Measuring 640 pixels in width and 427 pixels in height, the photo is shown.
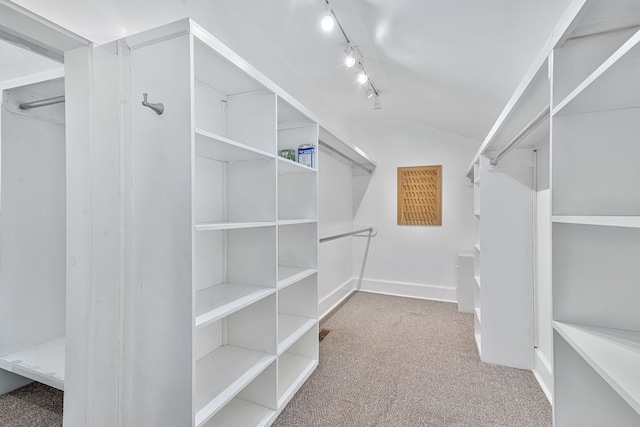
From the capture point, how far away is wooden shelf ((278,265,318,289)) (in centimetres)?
182

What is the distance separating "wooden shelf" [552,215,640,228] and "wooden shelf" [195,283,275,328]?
130 centimetres

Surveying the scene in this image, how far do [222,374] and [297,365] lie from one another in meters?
0.80

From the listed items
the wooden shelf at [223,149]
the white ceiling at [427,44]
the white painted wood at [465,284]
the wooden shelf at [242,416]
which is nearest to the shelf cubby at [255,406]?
the wooden shelf at [242,416]

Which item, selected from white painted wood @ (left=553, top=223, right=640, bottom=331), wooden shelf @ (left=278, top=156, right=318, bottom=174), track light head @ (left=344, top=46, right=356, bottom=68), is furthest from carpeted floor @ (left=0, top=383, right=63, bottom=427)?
track light head @ (left=344, top=46, right=356, bottom=68)

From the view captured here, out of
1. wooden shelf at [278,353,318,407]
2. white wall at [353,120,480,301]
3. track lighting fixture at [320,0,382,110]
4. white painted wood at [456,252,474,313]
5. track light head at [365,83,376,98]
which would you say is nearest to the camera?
track lighting fixture at [320,0,382,110]

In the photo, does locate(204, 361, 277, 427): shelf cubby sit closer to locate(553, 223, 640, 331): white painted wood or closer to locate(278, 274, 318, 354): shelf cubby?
locate(278, 274, 318, 354): shelf cubby

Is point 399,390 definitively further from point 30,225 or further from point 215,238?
point 30,225

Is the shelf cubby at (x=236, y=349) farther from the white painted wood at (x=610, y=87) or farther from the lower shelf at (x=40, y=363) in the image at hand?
the white painted wood at (x=610, y=87)

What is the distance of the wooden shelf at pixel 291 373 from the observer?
180cm

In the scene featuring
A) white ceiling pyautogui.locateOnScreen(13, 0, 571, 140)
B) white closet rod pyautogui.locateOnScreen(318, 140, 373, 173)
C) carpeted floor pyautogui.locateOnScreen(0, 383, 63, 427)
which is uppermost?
white ceiling pyautogui.locateOnScreen(13, 0, 571, 140)

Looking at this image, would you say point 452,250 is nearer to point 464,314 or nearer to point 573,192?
point 464,314

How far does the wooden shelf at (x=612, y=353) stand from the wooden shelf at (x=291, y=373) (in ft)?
5.02

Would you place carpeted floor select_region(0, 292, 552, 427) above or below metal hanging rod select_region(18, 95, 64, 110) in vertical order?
below

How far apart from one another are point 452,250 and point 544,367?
210 centimetres
